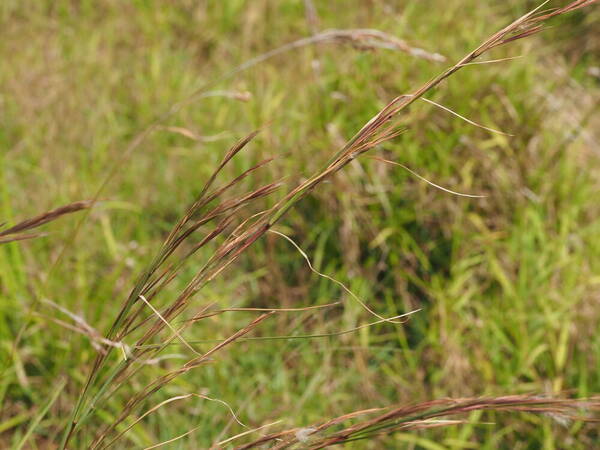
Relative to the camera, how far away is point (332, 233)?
2.49m

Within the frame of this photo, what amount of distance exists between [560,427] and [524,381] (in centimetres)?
22

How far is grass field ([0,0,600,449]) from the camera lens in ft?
6.62

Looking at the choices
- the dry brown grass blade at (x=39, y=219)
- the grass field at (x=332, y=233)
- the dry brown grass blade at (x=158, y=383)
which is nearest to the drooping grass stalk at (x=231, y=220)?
the dry brown grass blade at (x=158, y=383)

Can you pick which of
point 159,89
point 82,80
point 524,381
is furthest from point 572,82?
point 82,80

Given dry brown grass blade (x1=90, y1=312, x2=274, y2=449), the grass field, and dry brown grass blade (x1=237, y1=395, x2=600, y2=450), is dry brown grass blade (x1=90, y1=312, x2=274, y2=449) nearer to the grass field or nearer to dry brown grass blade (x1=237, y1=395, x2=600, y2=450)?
dry brown grass blade (x1=237, y1=395, x2=600, y2=450)

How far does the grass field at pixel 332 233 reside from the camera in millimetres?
2018

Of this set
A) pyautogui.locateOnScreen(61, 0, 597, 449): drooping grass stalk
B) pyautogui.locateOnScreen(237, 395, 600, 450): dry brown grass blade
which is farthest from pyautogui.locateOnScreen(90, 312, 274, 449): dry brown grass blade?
pyautogui.locateOnScreen(237, 395, 600, 450): dry brown grass blade

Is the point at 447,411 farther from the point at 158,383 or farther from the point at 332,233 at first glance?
the point at 332,233

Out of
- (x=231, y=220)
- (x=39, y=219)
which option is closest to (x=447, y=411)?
(x=231, y=220)

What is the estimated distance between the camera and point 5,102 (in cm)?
293

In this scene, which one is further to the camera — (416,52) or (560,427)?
(560,427)

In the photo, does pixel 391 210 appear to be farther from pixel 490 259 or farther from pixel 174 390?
pixel 174 390

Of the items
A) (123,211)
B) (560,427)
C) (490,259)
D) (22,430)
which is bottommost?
(560,427)

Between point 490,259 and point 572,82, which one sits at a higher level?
point 572,82
